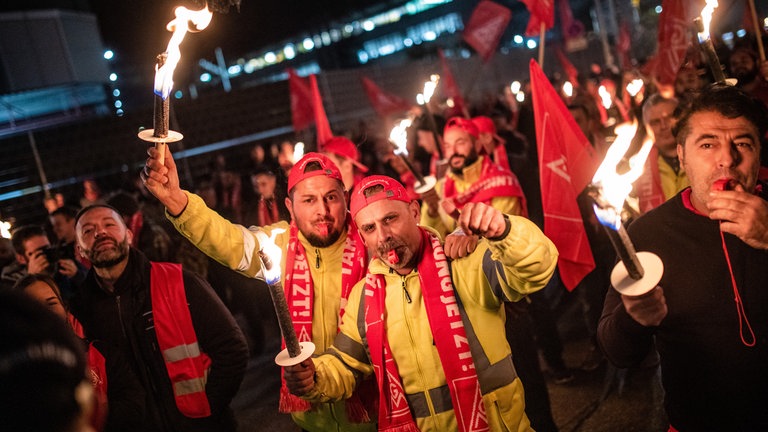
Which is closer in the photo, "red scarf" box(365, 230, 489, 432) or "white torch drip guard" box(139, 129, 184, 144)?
"white torch drip guard" box(139, 129, 184, 144)

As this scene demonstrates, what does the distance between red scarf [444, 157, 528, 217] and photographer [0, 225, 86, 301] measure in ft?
11.1

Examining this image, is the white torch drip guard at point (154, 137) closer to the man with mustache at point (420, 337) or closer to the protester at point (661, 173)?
the man with mustache at point (420, 337)

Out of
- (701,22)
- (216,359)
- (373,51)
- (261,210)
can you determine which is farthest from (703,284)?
(373,51)

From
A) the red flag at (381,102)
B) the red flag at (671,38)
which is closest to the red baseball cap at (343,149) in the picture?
the red flag at (671,38)

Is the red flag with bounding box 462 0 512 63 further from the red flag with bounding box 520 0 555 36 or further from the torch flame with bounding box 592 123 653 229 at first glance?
the torch flame with bounding box 592 123 653 229

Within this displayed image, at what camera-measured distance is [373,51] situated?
3196 inches

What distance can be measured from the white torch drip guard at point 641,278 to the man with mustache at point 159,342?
2.47 meters

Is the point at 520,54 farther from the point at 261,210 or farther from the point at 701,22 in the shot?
the point at 701,22

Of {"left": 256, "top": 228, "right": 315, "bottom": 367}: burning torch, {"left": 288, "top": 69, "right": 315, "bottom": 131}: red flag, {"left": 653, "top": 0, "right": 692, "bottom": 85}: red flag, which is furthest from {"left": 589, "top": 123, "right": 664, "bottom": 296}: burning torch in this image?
{"left": 288, "top": 69, "right": 315, "bottom": 131}: red flag

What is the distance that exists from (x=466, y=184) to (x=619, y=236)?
13.2ft

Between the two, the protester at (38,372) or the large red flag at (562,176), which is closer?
the protester at (38,372)

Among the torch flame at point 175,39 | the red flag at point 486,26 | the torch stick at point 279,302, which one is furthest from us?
the red flag at point 486,26

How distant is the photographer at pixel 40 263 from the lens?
15.7ft

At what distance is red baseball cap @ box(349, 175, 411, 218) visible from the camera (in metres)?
2.80
